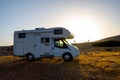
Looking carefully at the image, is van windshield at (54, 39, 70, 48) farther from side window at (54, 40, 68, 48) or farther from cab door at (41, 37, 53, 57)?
cab door at (41, 37, 53, 57)

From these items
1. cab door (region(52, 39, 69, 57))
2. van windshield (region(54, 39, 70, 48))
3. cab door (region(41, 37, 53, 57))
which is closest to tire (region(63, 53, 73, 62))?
cab door (region(52, 39, 69, 57))

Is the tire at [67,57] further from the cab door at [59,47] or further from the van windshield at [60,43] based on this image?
the van windshield at [60,43]

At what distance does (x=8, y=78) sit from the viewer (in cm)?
1761

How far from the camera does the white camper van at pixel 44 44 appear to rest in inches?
1029

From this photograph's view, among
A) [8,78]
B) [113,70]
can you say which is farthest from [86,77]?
[8,78]

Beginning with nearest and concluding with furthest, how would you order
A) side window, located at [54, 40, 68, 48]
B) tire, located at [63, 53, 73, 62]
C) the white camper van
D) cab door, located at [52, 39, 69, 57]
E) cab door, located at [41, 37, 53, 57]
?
tire, located at [63, 53, 73, 62], the white camper van, cab door, located at [52, 39, 69, 57], side window, located at [54, 40, 68, 48], cab door, located at [41, 37, 53, 57]

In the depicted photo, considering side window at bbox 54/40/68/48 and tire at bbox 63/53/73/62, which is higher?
side window at bbox 54/40/68/48

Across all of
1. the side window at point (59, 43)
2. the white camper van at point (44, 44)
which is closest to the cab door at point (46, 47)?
the white camper van at point (44, 44)

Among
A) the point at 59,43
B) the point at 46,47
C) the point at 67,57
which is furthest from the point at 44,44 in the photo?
the point at 67,57

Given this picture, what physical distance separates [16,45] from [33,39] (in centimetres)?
220

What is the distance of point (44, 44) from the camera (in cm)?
2689

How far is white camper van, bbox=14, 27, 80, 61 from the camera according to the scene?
26.1m

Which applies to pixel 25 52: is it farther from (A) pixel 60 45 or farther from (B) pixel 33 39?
(A) pixel 60 45

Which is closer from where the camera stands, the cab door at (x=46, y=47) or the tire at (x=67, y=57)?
the tire at (x=67, y=57)
